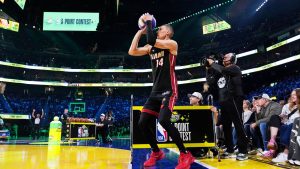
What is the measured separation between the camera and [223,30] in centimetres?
3269

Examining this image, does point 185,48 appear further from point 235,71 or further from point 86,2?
point 235,71

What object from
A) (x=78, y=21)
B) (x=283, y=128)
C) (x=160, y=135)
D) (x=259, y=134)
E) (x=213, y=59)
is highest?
(x=78, y=21)

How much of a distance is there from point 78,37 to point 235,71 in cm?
2881

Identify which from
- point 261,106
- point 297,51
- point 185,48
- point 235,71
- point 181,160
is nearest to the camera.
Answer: point 181,160

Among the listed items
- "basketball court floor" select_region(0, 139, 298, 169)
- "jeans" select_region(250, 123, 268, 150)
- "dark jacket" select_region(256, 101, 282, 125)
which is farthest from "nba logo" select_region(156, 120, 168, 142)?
"dark jacket" select_region(256, 101, 282, 125)

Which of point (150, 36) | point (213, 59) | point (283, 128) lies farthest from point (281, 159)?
point (150, 36)

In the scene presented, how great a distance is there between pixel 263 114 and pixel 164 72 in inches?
144

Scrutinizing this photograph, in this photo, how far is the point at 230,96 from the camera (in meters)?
4.62

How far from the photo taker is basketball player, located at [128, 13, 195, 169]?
3.49 metres

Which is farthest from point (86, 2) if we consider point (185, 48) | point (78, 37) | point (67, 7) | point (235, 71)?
point (235, 71)

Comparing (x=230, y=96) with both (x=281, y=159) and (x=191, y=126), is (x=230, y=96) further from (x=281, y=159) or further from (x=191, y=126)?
(x=281, y=159)

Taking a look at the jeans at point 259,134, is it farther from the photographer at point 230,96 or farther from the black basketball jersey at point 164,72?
the black basketball jersey at point 164,72

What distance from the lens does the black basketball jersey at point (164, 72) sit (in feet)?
12.1

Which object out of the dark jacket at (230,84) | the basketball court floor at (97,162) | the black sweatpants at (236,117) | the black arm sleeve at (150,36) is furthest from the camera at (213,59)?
the basketball court floor at (97,162)
